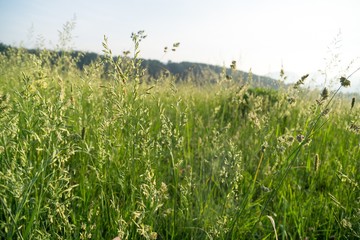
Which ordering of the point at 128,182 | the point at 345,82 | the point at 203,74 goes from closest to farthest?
the point at 345,82 < the point at 128,182 < the point at 203,74

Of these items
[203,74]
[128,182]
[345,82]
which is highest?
[345,82]

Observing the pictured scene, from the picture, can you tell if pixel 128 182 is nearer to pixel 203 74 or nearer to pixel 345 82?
pixel 345 82

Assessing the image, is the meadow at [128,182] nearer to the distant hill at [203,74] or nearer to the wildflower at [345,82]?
the wildflower at [345,82]

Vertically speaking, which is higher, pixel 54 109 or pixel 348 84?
pixel 348 84

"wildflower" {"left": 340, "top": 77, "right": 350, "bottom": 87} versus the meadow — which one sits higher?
"wildflower" {"left": 340, "top": 77, "right": 350, "bottom": 87}

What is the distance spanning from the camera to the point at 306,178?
2449 mm

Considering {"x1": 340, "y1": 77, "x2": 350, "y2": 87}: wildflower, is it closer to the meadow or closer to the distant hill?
the meadow

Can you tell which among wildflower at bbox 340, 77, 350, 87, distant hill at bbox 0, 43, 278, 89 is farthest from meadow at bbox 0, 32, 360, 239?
distant hill at bbox 0, 43, 278, 89

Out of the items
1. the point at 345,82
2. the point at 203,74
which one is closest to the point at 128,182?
the point at 345,82

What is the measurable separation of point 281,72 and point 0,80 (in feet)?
14.2

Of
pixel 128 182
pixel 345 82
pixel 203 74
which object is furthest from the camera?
pixel 203 74

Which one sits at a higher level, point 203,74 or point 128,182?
point 203,74

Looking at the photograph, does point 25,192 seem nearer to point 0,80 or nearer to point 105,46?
point 105,46

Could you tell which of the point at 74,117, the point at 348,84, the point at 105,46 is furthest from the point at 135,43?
the point at 74,117
